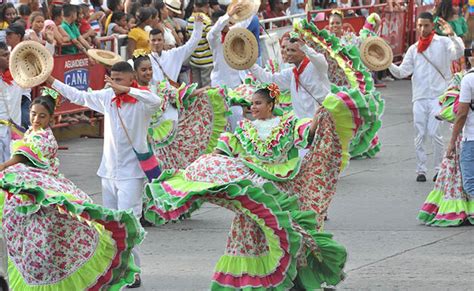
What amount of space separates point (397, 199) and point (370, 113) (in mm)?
4331

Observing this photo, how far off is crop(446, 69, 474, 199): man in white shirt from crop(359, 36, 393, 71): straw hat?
4.63 ft

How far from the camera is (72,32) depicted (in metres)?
17.9

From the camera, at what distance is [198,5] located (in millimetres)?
19438

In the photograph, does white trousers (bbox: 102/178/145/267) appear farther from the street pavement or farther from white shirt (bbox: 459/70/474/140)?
white shirt (bbox: 459/70/474/140)

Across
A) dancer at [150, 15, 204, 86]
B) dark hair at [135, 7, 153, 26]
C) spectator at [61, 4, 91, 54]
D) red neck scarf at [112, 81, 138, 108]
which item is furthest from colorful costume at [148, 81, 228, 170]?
dark hair at [135, 7, 153, 26]

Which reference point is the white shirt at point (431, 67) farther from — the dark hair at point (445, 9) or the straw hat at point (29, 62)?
the dark hair at point (445, 9)

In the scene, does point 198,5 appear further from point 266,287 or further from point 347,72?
point 266,287

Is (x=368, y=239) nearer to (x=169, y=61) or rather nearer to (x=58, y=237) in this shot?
(x=169, y=61)

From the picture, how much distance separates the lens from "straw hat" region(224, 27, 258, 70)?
497 inches

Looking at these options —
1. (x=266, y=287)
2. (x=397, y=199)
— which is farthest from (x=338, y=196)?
(x=266, y=287)

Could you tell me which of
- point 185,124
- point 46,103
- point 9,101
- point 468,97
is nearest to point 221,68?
point 185,124

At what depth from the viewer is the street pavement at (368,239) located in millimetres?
10547

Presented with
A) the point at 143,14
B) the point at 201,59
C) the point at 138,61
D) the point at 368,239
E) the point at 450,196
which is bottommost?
the point at 368,239

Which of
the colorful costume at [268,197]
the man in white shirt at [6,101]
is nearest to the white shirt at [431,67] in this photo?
the man in white shirt at [6,101]
